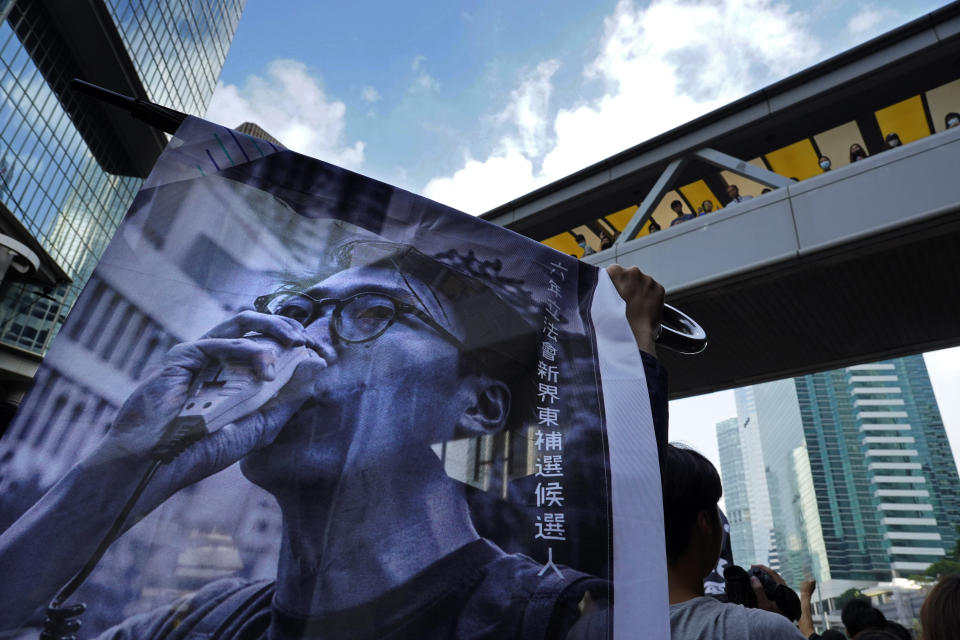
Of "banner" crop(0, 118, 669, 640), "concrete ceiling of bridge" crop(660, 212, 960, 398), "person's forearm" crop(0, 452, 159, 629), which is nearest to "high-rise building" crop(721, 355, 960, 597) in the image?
"concrete ceiling of bridge" crop(660, 212, 960, 398)

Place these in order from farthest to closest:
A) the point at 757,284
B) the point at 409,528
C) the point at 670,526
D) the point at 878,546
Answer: the point at 878,546 < the point at 757,284 < the point at 670,526 < the point at 409,528

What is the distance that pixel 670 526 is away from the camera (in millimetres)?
1457

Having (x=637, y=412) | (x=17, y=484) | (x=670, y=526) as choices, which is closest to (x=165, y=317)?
(x=17, y=484)

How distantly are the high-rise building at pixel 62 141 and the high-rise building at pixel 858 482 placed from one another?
34545 millimetres

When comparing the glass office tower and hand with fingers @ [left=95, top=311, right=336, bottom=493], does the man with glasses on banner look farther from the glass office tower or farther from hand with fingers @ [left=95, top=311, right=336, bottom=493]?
the glass office tower

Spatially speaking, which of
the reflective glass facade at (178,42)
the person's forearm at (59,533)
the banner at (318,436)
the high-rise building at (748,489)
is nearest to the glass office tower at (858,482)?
the high-rise building at (748,489)

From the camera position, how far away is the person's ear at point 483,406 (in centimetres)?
104

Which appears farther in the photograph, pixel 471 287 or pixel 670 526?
pixel 670 526

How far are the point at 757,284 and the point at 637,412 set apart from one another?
21.2 ft

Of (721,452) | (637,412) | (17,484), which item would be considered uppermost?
(721,452)

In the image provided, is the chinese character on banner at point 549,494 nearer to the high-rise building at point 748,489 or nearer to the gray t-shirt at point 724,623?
the gray t-shirt at point 724,623

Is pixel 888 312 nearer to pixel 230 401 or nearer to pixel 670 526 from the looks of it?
pixel 670 526

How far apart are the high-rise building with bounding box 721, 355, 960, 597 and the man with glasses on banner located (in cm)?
3201

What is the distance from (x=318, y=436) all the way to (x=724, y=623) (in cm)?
95
